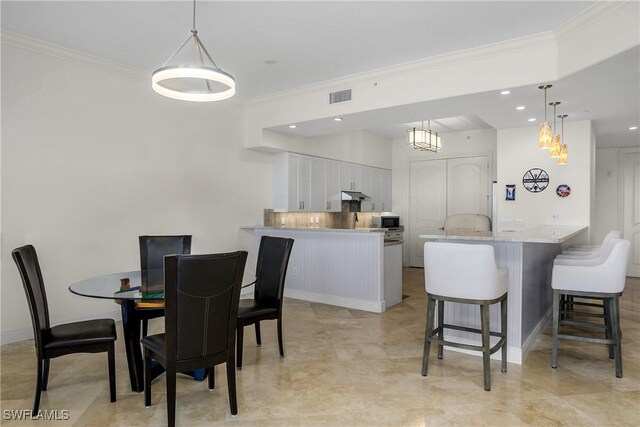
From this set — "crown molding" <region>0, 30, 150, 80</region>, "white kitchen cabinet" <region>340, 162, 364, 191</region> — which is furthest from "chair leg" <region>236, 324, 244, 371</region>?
"white kitchen cabinet" <region>340, 162, 364, 191</region>

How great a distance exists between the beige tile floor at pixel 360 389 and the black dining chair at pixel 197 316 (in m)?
0.31

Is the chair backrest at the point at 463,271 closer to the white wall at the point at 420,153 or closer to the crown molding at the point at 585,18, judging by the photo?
the crown molding at the point at 585,18

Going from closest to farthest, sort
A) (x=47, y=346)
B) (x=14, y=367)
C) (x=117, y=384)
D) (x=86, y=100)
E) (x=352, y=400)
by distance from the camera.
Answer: (x=47, y=346), (x=352, y=400), (x=117, y=384), (x=14, y=367), (x=86, y=100)

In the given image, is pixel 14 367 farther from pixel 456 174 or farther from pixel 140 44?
pixel 456 174

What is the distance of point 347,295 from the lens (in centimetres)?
510

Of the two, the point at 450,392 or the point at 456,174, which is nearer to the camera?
the point at 450,392

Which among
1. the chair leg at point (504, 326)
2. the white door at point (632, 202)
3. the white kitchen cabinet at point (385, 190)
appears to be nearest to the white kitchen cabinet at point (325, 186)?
the white kitchen cabinet at point (385, 190)

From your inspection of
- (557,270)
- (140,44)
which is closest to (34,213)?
(140,44)

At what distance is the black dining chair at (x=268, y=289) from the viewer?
3097 millimetres

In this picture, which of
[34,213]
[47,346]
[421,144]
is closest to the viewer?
[47,346]

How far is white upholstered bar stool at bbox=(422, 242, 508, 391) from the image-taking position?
276 centimetres

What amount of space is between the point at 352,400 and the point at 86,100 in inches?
155

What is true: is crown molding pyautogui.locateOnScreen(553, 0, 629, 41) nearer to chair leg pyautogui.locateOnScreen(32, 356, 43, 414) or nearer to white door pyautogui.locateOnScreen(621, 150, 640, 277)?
chair leg pyautogui.locateOnScreen(32, 356, 43, 414)

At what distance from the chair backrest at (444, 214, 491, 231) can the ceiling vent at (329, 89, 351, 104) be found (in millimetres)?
3738
